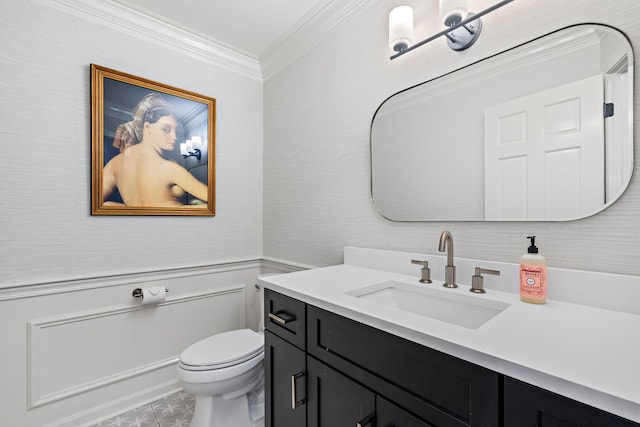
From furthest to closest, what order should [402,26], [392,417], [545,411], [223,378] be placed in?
[223,378] < [402,26] < [392,417] < [545,411]

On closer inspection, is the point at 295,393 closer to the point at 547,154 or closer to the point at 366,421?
the point at 366,421

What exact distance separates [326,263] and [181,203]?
1.05 m

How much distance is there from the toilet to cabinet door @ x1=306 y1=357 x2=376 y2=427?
59 cm

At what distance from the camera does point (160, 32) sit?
1.87 metres

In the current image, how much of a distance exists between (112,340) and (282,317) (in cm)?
126

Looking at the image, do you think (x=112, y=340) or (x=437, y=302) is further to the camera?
(x=112, y=340)

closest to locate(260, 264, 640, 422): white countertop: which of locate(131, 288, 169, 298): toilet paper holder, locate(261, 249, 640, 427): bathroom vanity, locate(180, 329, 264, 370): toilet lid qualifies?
locate(261, 249, 640, 427): bathroom vanity

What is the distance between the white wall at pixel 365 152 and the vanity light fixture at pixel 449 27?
4cm

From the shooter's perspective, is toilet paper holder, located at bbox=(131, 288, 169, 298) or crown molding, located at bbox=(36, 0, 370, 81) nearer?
crown molding, located at bbox=(36, 0, 370, 81)

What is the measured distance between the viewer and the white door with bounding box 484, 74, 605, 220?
899 mm

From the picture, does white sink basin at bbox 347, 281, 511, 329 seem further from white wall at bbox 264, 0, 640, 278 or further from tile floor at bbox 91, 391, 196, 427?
tile floor at bbox 91, 391, 196, 427

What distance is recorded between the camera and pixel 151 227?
73.6 inches

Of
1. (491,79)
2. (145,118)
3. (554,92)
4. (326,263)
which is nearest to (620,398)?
(554,92)

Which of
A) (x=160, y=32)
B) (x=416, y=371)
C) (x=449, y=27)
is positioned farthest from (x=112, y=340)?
(x=449, y=27)
